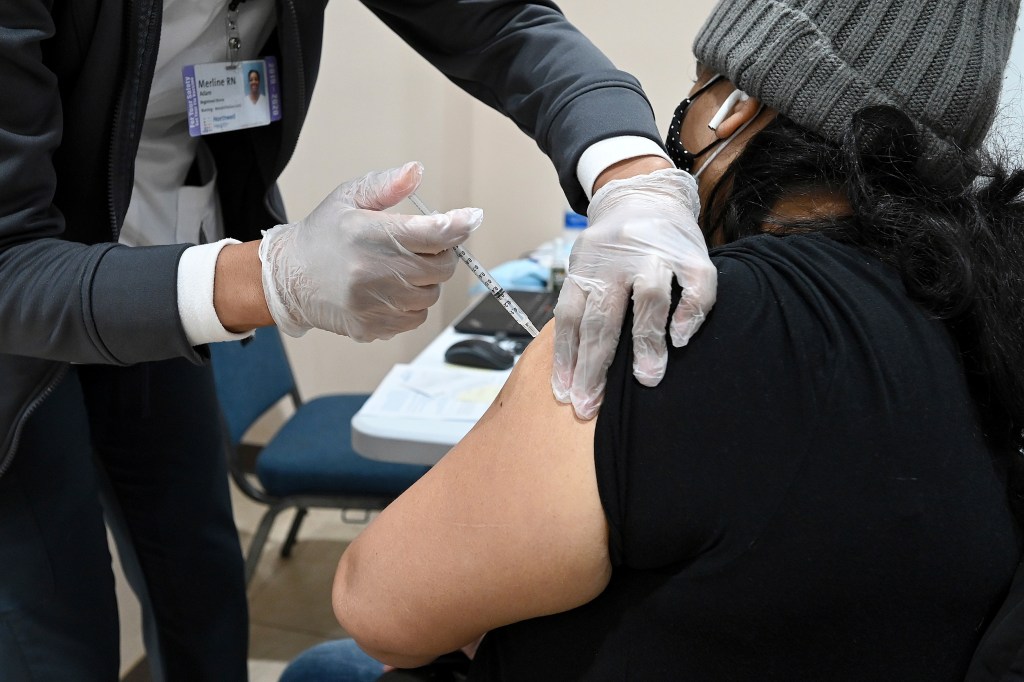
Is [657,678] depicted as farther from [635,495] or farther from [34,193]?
[34,193]

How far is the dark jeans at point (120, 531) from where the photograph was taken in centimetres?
105

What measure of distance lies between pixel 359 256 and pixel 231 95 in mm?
477

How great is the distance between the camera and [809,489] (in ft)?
2.11

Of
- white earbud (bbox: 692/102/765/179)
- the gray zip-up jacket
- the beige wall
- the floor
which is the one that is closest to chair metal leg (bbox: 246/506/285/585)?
the floor


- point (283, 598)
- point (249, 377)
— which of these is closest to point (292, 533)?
point (283, 598)

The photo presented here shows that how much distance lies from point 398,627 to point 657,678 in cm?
25

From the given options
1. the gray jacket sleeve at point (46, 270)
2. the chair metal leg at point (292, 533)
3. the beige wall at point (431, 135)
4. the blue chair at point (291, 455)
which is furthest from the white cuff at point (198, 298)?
the beige wall at point (431, 135)

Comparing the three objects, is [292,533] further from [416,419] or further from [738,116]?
[738,116]

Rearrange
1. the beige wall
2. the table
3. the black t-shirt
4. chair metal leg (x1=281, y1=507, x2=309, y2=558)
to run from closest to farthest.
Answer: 1. the black t-shirt
2. the table
3. chair metal leg (x1=281, y1=507, x2=309, y2=558)
4. the beige wall

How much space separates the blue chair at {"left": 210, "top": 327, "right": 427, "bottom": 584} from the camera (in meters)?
1.99

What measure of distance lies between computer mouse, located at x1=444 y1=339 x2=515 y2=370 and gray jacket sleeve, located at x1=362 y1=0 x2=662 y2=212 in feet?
1.79

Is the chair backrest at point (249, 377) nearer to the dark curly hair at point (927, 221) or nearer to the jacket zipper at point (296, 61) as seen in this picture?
the jacket zipper at point (296, 61)

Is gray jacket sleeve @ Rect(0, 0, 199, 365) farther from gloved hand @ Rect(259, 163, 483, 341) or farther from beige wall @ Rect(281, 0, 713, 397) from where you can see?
beige wall @ Rect(281, 0, 713, 397)

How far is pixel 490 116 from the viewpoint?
328 cm
